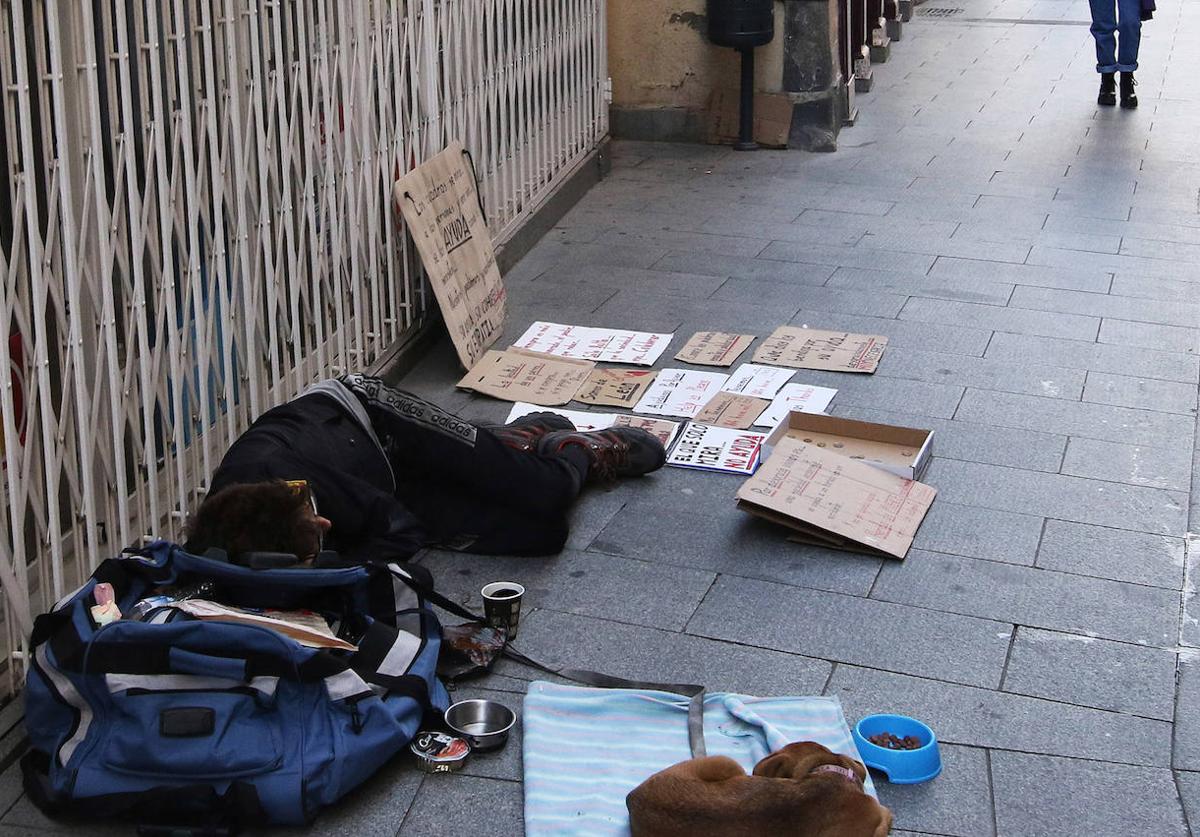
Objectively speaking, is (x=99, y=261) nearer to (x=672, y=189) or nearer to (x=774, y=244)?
(x=774, y=244)

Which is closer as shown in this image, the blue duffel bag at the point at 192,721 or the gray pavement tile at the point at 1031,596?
the blue duffel bag at the point at 192,721

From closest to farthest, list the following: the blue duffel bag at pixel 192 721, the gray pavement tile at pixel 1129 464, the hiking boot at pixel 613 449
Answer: the blue duffel bag at pixel 192 721 → the hiking boot at pixel 613 449 → the gray pavement tile at pixel 1129 464

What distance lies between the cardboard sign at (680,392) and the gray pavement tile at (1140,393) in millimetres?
1393

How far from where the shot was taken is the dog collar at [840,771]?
2.91 meters

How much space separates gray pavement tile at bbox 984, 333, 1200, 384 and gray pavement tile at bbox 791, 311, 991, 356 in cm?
8

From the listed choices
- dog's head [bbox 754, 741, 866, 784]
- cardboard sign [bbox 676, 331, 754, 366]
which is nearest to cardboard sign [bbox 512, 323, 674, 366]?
cardboard sign [bbox 676, 331, 754, 366]

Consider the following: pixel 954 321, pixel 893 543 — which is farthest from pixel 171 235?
pixel 954 321

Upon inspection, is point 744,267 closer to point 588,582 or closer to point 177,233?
point 588,582

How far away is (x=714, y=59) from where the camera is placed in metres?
9.24

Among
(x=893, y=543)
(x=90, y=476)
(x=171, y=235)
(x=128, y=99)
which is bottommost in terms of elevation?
(x=893, y=543)

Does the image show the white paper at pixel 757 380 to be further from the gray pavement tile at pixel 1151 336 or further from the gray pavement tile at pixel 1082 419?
the gray pavement tile at pixel 1151 336

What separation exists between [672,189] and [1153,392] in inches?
139

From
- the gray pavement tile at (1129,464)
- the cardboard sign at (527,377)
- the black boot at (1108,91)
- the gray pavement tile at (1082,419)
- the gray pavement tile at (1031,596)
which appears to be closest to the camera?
the gray pavement tile at (1031,596)

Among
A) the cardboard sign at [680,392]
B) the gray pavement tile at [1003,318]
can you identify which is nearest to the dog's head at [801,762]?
the cardboard sign at [680,392]
